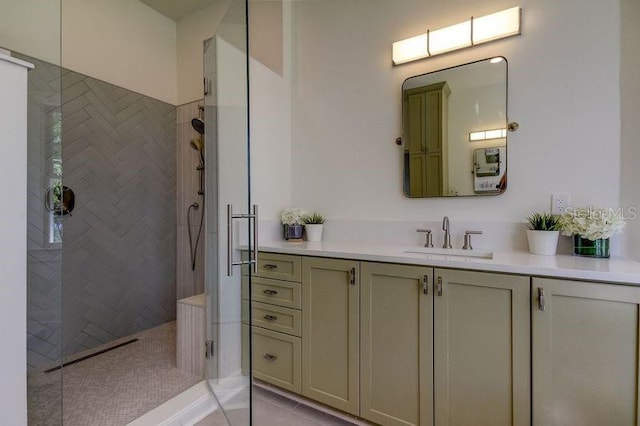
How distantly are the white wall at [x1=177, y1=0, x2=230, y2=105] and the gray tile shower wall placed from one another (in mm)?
280

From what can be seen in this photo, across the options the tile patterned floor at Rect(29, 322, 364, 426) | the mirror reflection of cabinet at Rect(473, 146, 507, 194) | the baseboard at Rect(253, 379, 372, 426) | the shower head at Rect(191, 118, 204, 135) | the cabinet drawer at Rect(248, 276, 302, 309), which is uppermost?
the shower head at Rect(191, 118, 204, 135)

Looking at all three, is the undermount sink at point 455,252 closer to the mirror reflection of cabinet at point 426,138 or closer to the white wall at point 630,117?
the mirror reflection of cabinet at point 426,138

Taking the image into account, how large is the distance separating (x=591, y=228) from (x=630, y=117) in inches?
24.5

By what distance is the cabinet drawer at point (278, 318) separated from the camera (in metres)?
1.89

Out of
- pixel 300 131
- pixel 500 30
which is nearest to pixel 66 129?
pixel 300 131

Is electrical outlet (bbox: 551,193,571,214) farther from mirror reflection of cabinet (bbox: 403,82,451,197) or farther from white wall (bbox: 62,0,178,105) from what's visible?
white wall (bbox: 62,0,178,105)

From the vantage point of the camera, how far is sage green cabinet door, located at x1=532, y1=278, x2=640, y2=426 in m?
1.12

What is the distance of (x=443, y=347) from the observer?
56.6 inches

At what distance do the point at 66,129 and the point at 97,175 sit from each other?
1.27 feet

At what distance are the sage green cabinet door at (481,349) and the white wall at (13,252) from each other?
179 centimetres

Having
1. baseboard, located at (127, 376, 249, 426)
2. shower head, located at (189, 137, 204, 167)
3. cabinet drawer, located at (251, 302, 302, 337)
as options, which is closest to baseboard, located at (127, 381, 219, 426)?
baseboard, located at (127, 376, 249, 426)

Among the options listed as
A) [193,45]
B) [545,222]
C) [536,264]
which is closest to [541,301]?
[536,264]

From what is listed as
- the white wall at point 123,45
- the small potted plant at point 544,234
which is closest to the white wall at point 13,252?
the white wall at point 123,45

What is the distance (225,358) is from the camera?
6.15 feet
